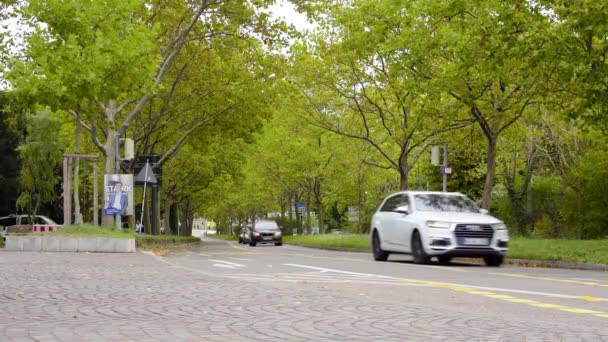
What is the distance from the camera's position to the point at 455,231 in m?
18.0

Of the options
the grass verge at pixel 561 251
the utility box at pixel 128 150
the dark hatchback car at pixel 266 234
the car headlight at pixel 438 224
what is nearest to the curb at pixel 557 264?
the grass verge at pixel 561 251

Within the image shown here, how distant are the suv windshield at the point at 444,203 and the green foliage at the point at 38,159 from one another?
43.0 meters

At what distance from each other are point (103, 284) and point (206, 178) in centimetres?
5023

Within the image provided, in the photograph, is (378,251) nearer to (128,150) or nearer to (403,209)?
(403,209)

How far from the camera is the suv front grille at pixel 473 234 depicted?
1798 centimetres

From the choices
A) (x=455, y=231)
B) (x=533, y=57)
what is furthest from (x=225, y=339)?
(x=533, y=57)

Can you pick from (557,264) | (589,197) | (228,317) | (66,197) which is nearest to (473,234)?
(557,264)

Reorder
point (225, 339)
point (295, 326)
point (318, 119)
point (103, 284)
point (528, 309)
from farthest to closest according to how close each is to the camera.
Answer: point (318, 119) → point (103, 284) → point (528, 309) → point (295, 326) → point (225, 339)

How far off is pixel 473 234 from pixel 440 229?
0.69 metres

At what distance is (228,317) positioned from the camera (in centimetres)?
764

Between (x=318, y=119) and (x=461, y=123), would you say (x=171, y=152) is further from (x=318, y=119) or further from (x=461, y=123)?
(x=461, y=123)

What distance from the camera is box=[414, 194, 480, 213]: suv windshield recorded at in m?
19.2

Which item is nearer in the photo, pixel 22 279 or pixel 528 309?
pixel 528 309

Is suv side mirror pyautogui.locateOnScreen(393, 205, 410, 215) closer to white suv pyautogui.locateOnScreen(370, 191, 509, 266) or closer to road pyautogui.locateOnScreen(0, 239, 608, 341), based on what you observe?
white suv pyautogui.locateOnScreen(370, 191, 509, 266)
